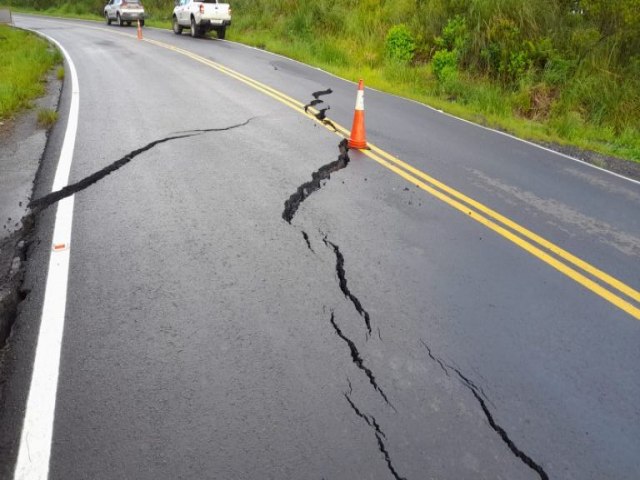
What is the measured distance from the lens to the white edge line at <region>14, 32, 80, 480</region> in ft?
7.36

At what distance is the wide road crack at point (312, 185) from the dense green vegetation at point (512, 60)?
4.66m

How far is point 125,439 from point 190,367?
1.80ft

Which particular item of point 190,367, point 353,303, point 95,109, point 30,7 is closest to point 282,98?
point 95,109

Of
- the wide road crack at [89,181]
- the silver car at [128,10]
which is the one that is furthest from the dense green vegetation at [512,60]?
the silver car at [128,10]

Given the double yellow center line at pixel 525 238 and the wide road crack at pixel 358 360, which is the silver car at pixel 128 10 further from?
the wide road crack at pixel 358 360

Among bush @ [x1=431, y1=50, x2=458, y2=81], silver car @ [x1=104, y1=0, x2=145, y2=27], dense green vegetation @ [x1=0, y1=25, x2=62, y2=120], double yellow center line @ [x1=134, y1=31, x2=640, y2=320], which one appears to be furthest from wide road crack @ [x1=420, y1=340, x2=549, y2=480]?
silver car @ [x1=104, y1=0, x2=145, y2=27]

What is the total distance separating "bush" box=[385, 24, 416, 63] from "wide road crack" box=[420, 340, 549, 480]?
1388 centimetres

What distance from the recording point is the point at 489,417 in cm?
265

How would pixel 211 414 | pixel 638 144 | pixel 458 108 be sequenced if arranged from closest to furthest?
pixel 211 414 < pixel 638 144 < pixel 458 108

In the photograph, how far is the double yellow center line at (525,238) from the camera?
393cm

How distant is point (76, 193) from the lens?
5000mm

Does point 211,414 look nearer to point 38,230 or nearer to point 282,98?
point 38,230

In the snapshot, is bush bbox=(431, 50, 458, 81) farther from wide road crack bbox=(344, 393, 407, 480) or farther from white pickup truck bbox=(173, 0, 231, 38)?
wide road crack bbox=(344, 393, 407, 480)

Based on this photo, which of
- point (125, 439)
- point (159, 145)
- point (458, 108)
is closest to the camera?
point (125, 439)
